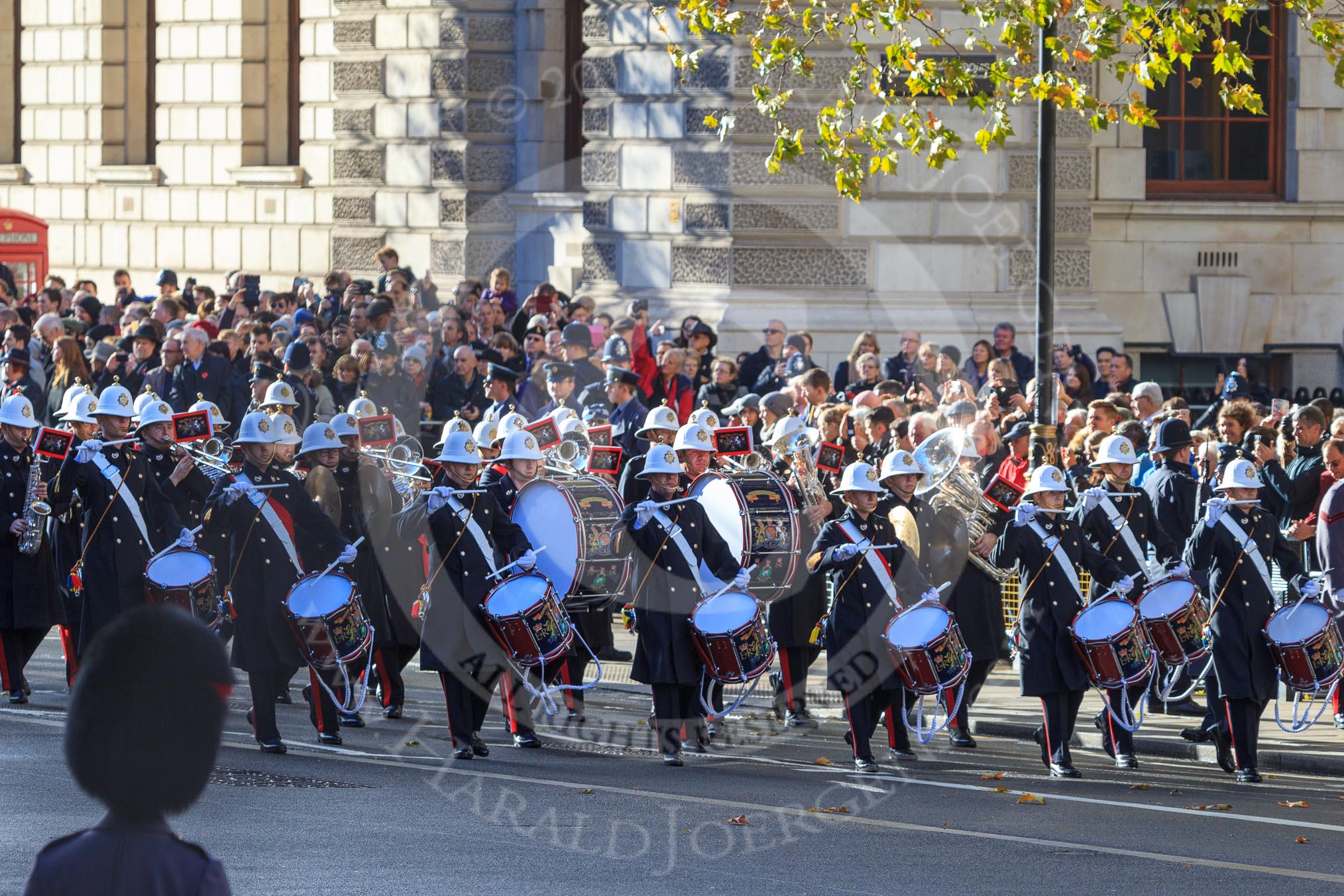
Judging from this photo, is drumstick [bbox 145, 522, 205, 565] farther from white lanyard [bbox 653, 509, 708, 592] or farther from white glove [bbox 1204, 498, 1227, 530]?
white glove [bbox 1204, 498, 1227, 530]

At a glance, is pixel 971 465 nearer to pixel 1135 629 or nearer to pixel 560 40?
pixel 1135 629

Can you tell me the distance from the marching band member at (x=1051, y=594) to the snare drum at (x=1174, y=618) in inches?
6.5

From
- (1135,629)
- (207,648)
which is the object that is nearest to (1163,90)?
(1135,629)

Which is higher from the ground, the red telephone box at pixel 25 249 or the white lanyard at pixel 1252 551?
the red telephone box at pixel 25 249

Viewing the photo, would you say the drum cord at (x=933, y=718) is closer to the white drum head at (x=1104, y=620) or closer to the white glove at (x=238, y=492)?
the white drum head at (x=1104, y=620)

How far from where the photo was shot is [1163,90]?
2275cm

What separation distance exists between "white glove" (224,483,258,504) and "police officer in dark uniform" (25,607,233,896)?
7.72 meters

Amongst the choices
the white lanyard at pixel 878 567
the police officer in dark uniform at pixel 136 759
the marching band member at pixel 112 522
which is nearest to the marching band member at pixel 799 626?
the white lanyard at pixel 878 567

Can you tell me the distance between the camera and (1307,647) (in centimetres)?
1080

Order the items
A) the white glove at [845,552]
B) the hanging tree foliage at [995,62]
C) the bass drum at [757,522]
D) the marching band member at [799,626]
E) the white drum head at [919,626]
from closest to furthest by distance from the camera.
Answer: the white drum head at [919,626] < the white glove at [845,552] < the bass drum at [757,522] < the marching band member at [799,626] < the hanging tree foliage at [995,62]

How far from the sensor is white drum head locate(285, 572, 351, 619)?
36.7ft

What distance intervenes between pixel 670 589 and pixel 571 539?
2.08ft

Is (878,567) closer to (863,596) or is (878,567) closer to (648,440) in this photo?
(863,596)

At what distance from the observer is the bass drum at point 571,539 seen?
38.6ft
